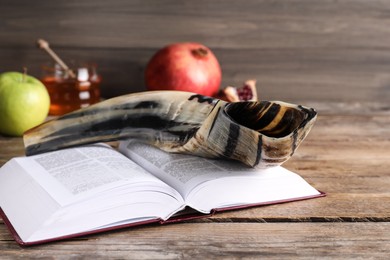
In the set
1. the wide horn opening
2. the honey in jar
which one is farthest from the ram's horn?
the honey in jar

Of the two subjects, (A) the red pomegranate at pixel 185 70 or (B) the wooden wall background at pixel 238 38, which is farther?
(B) the wooden wall background at pixel 238 38

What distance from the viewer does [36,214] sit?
723 mm

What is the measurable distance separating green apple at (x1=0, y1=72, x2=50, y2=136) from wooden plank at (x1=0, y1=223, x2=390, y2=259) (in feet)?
1.65

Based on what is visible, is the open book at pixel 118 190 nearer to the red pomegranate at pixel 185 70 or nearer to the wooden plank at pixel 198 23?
the red pomegranate at pixel 185 70

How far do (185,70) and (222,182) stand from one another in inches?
23.6

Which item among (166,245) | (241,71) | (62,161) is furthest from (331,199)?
(241,71)

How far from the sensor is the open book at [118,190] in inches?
28.3

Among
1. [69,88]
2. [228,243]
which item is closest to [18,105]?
[69,88]

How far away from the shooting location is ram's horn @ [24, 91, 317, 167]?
0.78 m

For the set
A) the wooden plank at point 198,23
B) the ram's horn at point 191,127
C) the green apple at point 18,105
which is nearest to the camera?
the ram's horn at point 191,127

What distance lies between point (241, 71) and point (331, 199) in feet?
2.54

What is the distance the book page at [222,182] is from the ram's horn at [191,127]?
20 millimetres

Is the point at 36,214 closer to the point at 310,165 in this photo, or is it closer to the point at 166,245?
the point at 166,245

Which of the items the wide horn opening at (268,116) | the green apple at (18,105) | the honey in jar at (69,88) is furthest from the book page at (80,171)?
the honey in jar at (69,88)
